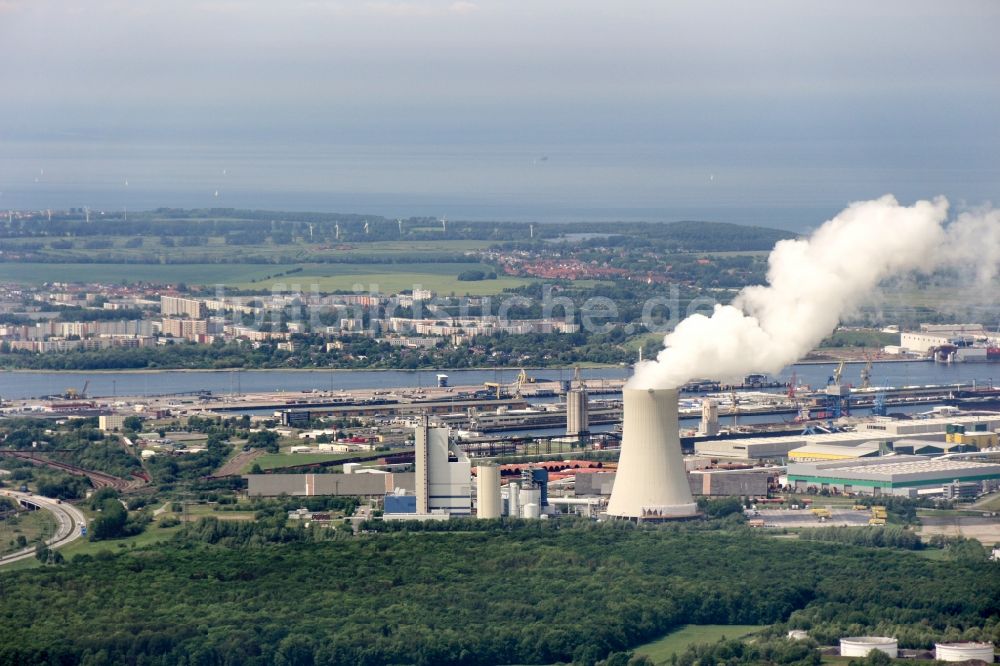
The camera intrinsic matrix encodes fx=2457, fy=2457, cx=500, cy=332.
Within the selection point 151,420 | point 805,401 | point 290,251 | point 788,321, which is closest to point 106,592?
point 788,321

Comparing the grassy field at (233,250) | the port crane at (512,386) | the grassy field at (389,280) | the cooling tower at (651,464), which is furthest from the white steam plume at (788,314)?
the grassy field at (233,250)

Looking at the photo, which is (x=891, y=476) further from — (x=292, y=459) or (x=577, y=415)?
(x=292, y=459)

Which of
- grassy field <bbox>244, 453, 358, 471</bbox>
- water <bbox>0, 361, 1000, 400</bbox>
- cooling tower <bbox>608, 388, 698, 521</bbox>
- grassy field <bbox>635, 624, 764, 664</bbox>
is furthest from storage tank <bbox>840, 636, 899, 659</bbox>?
water <bbox>0, 361, 1000, 400</bbox>

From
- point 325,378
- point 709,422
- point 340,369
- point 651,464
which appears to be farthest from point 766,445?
point 340,369

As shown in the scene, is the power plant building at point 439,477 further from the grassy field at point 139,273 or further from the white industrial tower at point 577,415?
the grassy field at point 139,273

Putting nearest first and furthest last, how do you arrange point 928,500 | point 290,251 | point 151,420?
1. point 928,500
2. point 151,420
3. point 290,251

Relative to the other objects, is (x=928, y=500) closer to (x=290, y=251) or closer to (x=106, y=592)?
(x=106, y=592)

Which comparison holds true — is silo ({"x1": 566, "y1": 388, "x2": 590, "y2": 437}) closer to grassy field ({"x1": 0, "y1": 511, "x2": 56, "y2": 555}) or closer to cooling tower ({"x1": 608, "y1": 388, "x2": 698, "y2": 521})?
cooling tower ({"x1": 608, "y1": 388, "x2": 698, "y2": 521})

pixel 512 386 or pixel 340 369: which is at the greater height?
pixel 512 386
